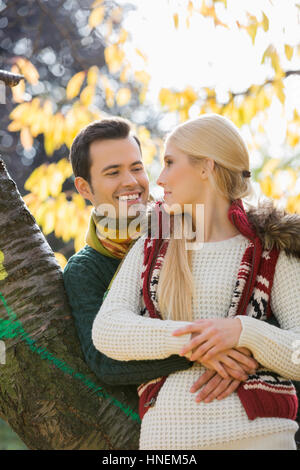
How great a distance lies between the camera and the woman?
5.60 ft

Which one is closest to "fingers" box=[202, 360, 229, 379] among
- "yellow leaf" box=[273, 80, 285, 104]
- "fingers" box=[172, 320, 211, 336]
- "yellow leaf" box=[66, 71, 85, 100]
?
"fingers" box=[172, 320, 211, 336]

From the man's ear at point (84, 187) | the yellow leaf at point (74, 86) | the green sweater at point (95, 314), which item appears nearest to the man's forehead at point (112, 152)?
the man's ear at point (84, 187)

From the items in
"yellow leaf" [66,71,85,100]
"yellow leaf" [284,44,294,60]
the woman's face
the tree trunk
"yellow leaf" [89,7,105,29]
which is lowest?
the tree trunk

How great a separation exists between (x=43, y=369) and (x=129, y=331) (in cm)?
35

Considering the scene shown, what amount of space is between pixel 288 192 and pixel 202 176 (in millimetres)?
1785

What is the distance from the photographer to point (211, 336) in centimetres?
171

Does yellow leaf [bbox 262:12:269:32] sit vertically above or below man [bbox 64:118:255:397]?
above

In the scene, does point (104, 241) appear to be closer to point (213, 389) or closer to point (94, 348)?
point (94, 348)

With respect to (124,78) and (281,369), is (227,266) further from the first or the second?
(124,78)

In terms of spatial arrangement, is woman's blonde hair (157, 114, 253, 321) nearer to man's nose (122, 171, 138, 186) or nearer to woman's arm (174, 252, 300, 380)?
woman's arm (174, 252, 300, 380)

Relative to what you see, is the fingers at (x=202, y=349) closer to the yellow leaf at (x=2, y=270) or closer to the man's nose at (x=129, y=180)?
the yellow leaf at (x=2, y=270)

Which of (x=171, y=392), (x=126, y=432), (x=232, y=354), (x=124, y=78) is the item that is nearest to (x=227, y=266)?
(x=232, y=354)

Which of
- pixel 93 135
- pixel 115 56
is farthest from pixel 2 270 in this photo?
pixel 115 56

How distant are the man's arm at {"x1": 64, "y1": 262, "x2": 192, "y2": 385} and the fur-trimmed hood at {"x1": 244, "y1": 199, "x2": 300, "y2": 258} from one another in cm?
52
